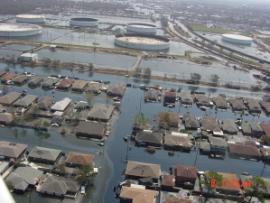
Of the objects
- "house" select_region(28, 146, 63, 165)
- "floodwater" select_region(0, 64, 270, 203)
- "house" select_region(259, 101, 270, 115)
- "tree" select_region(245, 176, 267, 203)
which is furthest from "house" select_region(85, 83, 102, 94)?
"tree" select_region(245, 176, 267, 203)

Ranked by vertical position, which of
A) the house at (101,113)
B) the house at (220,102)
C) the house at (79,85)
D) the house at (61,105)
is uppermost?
the house at (79,85)

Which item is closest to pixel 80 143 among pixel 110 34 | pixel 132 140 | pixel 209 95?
pixel 132 140

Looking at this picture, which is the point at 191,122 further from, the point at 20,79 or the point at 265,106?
the point at 20,79

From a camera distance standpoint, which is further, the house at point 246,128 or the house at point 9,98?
the house at point 9,98

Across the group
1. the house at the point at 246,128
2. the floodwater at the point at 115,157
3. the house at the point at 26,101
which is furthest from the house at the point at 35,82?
the house at the point at 246,128

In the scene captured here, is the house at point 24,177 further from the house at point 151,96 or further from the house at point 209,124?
the house at point 151,96

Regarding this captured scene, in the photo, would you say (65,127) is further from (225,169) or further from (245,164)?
(245,164)

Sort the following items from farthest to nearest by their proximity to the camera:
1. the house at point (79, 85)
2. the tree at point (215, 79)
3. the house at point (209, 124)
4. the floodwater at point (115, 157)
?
the tree at point (215, 79)
the house at point (79, 85)
the house at point (209, 124)
the floodwater at point (115, 157)
